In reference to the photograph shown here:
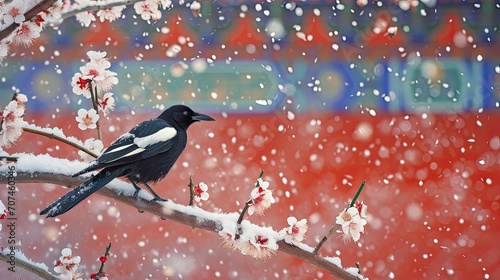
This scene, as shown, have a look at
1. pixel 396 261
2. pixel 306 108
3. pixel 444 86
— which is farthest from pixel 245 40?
pixel 396 261

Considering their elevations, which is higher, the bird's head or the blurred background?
the blurred background

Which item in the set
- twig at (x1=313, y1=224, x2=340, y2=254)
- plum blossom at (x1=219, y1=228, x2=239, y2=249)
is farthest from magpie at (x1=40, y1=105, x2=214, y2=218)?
twig at (x1=313, y1=224, x2=340, y2=254)

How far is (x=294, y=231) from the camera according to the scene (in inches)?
29.5

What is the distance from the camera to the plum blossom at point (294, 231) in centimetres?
75

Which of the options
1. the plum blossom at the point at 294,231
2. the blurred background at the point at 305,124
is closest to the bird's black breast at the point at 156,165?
the plum blossom at the point at 294,231

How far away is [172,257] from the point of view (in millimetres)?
1396

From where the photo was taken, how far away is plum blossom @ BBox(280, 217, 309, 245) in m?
0.75

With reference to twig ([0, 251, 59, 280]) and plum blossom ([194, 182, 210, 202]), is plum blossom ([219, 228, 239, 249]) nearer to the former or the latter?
plum blossom ([194, 182, 210, 202])

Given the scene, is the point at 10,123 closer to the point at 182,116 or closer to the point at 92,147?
the point at 92,147

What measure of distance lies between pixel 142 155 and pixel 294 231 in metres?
0.23

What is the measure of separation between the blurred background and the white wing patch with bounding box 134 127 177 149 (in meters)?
0.34

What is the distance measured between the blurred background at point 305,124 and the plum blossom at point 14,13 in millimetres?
577

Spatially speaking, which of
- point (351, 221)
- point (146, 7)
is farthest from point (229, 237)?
point (146, 7)

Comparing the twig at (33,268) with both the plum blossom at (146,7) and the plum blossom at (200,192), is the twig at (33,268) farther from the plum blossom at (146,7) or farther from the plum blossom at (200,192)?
the plum blossom at (146,7)
